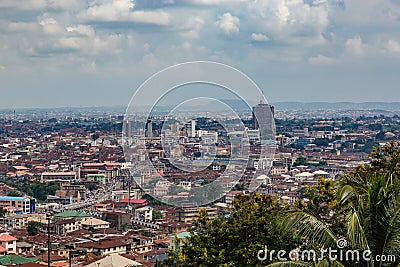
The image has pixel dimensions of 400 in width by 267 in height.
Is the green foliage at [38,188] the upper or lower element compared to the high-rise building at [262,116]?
lower

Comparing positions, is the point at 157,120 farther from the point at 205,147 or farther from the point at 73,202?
the point at 73,202

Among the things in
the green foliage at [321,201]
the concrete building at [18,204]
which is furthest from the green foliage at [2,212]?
the green foliage at [321,201]

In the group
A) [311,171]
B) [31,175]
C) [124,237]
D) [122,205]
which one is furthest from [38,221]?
[311,171]

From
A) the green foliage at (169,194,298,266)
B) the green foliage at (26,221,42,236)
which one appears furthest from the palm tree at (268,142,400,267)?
the green foliage at (26,221,42,236)

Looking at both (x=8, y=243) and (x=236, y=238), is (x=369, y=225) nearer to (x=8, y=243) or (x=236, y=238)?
(x=236, y=238)

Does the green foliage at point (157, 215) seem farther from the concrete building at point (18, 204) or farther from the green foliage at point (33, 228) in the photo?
the concrete building at point (18, 204)
